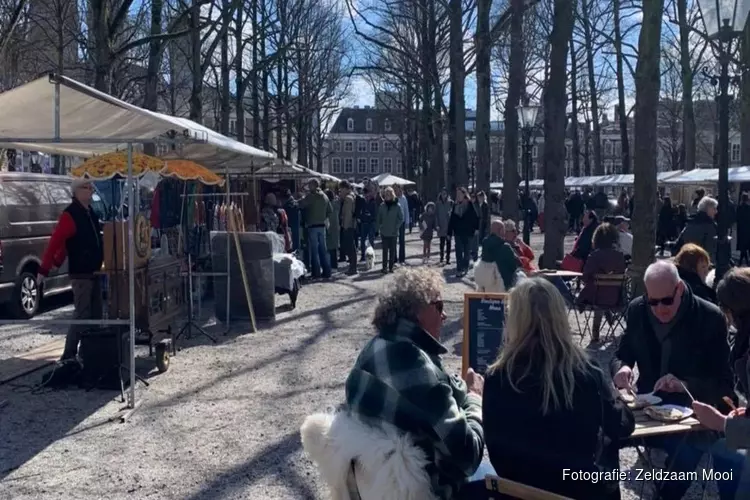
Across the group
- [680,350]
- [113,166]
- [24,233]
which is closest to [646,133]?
[113,166]

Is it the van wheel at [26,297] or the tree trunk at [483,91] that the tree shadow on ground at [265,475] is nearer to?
the van wheel at [26,297]

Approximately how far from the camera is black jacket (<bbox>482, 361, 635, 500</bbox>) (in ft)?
10.5

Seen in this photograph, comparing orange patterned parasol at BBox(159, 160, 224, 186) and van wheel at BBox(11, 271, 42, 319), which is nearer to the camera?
orange patterned parasol at BBox(159, 160, 224, 186)

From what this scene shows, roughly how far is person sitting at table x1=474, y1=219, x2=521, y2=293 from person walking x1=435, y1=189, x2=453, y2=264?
35.5 feet

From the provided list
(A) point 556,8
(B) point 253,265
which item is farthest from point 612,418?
(A) point 556,8

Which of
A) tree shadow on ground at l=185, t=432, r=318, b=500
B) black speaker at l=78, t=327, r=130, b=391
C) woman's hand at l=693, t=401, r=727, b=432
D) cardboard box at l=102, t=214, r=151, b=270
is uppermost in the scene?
cardboard box at l=102, t=214, r=151, b=270

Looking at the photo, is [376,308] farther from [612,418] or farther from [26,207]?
[26,207]

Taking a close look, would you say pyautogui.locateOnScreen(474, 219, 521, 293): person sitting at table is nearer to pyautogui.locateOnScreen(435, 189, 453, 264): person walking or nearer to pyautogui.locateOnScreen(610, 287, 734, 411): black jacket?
pyautogui.locateOnScreen(610, 287, 734, 411): black jacket

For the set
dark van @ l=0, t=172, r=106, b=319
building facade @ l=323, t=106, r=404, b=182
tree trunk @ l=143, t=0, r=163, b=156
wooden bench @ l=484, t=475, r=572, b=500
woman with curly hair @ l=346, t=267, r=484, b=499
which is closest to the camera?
wooden bench @ l=484, t=475, r=572, b=500

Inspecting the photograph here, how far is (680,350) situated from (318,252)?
504 inches

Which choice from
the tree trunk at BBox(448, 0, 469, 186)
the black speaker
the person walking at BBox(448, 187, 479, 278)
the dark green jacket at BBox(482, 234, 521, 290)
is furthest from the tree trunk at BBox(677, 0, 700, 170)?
the black speaker

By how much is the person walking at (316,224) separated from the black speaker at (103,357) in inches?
337

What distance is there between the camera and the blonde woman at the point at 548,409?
3201 mm

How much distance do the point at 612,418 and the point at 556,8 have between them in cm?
1256
